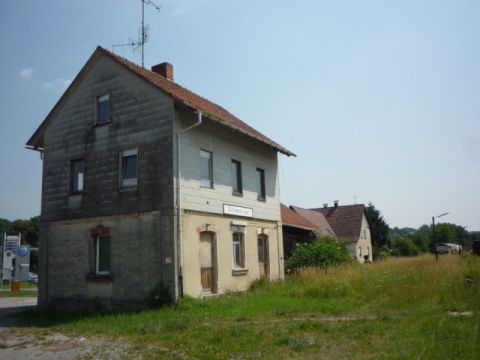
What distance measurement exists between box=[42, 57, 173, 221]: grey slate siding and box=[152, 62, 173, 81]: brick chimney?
3.30 m

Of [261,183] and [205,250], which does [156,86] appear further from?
[261,183]

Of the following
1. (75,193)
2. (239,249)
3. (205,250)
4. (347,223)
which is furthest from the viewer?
(347,223)

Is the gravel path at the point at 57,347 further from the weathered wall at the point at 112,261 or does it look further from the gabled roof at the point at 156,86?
the gabled roof at the point at 156,86

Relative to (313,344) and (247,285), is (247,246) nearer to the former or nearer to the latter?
(247,285)

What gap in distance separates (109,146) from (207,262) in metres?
5.45

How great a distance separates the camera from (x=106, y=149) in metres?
16.4

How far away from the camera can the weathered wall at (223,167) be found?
605 inches

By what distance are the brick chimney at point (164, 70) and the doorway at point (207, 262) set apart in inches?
307

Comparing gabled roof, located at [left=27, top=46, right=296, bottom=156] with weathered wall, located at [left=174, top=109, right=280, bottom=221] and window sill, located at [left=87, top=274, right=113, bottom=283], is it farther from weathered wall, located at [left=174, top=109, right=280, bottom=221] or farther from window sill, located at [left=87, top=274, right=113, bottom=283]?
window sill, located at [left=87, top=274, right=113, bottom=283]

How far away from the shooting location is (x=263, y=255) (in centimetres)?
1986

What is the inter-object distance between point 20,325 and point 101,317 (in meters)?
2.45

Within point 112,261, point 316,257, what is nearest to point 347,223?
point 316,257

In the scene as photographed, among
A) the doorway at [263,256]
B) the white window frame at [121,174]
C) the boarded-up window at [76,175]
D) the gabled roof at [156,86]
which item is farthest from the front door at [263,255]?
the boarded-up window at [76,175]

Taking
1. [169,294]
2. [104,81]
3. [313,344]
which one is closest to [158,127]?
[104,81]
